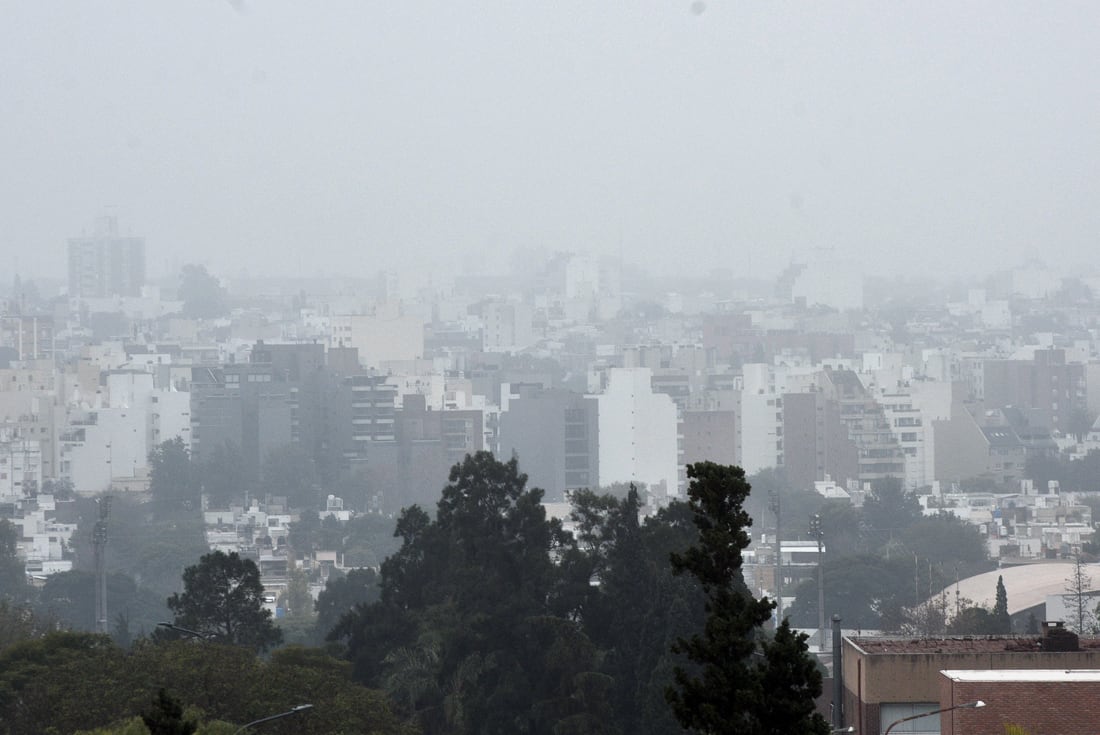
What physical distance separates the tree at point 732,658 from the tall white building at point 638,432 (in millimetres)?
127977

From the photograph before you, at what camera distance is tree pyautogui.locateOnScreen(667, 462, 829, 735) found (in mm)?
17734

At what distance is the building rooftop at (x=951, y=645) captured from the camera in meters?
27.7

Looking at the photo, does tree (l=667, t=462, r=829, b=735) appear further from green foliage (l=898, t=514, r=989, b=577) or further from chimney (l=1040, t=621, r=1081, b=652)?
green foliage (l=898, t=514, r=989, b=577)

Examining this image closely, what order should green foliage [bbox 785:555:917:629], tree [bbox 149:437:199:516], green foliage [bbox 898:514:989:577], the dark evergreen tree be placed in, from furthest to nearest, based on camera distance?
tree [bbox 149:437:199:516] < green foliage [bbox 898:514:989:577] < green foliage [bbox 785:555:917:629] < the dark evergreen tree

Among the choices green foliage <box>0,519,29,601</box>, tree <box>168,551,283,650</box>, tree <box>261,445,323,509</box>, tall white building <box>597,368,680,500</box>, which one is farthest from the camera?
tall white building <box>597,368,680,500</box>

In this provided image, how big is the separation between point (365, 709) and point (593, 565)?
11827mm

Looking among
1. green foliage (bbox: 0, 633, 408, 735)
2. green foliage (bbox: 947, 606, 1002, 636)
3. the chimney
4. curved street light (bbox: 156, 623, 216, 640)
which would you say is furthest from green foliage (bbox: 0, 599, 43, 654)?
the chimney

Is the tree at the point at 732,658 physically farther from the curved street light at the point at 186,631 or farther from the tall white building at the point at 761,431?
the tall white building at the point at 761,431

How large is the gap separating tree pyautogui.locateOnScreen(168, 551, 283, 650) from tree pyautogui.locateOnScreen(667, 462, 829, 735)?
25.6 meters

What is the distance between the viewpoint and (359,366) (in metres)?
173

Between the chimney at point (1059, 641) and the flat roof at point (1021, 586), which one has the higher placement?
the chimney at point (1059, 641)

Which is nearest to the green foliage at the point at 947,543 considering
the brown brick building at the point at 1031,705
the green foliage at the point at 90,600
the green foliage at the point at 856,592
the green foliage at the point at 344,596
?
the green foliage at the point at 856,592

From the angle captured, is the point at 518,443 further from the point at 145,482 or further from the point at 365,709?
the point at 365,709

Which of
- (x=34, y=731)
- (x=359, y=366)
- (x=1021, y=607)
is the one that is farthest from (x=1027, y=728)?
(x=359, y=366)
